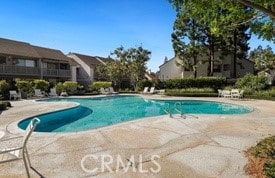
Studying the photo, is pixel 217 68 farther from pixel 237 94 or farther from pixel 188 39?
pixel 237 94

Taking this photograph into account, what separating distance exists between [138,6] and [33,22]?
1284 cm

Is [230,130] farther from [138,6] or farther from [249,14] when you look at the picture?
[138,6]

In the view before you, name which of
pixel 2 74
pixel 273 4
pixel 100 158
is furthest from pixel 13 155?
pixel 2 74

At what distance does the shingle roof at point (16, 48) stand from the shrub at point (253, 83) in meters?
27.3

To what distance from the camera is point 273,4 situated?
19.6 ft

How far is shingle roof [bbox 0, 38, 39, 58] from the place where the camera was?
33.6 m

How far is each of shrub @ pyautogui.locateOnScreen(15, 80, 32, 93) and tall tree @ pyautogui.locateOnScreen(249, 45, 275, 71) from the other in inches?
1779

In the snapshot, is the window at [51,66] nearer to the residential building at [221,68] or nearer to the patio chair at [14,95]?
the patio chair at [14,95]

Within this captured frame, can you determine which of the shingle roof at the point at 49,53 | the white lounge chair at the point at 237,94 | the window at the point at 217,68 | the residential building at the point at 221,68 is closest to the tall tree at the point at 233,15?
the white lounge chair at the point at 237,94

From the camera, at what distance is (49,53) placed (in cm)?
4244

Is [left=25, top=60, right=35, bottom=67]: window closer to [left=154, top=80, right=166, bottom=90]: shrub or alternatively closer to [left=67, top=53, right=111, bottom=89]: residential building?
[left=67, top=53, right=111, bottom=89]: residential building

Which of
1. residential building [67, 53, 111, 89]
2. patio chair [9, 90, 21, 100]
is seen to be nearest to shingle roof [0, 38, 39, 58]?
patio chair [9, 90, 21, 100]

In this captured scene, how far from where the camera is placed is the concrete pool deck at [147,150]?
5.34 m

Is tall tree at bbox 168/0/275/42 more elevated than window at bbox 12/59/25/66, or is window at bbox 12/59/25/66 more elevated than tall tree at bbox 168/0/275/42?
window at bbox 12/59/25/66
